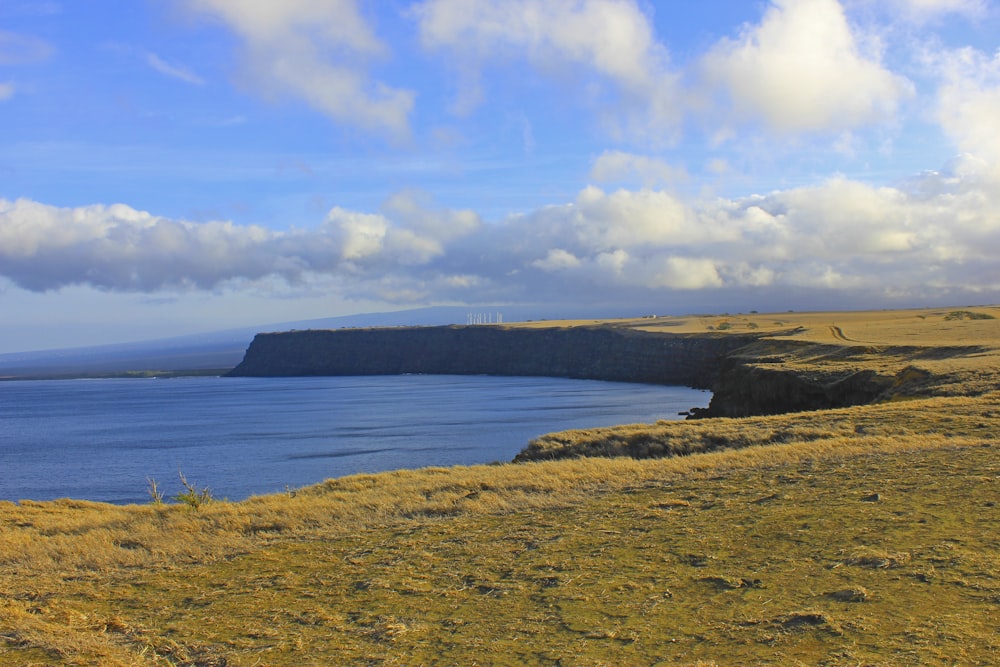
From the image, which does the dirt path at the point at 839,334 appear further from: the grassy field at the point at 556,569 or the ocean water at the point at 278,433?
the grassy field at the point at 556,569

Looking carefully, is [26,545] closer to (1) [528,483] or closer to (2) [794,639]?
(1) [528,483]

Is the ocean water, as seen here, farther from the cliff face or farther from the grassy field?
the grassy field

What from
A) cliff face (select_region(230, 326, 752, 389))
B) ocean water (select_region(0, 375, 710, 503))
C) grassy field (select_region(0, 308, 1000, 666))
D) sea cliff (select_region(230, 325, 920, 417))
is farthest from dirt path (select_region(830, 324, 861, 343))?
grassy field (select_region(0, 308, 1000, 666))

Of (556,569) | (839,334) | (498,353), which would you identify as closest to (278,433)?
(556,569)

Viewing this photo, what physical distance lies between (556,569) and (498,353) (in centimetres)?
15068

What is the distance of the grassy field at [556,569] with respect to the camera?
24.7ft

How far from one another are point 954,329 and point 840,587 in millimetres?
70287

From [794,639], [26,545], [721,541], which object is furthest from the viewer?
[26,545]

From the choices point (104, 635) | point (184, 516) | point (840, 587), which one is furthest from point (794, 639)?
point (184, 516)

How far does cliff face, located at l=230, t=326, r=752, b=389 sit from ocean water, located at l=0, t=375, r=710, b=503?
1010 cm

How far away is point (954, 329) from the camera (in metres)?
69.9

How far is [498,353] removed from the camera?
160750 millimetres

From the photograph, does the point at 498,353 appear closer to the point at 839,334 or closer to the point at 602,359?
the point at 602,359

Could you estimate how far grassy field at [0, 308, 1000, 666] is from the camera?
7516 mm
